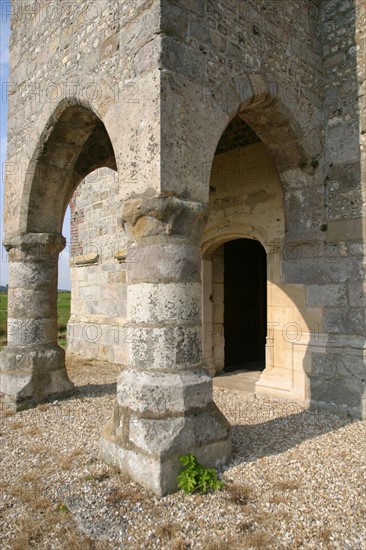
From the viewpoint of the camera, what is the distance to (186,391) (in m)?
3.20

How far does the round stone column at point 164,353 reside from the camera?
124 inches

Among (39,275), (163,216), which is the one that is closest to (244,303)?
(39,275)

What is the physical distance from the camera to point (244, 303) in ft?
30.7

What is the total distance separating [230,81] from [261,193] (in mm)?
2340

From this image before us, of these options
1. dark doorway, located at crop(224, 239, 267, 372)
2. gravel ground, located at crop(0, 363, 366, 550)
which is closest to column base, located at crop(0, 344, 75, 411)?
gravel ground, located at crop(0, 363, 366, 550)

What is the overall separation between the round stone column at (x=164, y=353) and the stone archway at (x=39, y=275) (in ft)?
7.15

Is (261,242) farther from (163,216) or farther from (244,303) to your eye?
(244,303)

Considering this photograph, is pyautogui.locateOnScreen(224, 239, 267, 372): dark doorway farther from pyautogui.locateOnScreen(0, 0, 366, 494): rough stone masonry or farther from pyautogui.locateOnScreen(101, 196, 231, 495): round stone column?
pyautogui.locateOnScreen(101, 196, 231, 495): round stone column

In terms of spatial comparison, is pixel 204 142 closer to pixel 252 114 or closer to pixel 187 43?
pixel 187 43

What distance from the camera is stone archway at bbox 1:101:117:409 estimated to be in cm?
513

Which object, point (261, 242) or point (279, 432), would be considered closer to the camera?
point (279, 432)

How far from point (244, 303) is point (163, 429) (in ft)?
21.2

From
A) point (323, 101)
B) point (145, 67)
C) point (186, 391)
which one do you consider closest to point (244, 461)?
point (186, 391)

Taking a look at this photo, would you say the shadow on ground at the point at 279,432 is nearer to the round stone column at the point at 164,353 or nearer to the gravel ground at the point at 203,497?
the gravel ground at the point at 203,497
